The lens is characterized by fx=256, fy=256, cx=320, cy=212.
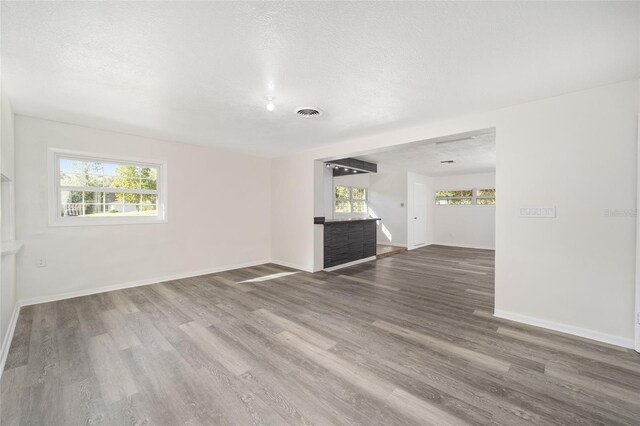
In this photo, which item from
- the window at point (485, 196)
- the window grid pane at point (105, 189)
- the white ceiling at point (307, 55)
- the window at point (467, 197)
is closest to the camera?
the white ceiling at point (307, 55)

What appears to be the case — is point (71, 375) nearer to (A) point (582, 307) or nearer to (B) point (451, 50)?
(B) point (451, 50)

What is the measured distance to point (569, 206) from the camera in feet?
8.66

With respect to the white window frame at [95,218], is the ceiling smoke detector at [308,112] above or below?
above

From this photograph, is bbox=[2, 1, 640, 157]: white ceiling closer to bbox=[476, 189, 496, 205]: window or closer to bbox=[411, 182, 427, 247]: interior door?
bbox=[411, 182, 427, 247]: interior door

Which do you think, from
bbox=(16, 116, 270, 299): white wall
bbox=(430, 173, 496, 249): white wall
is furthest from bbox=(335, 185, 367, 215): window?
bbox=(16, 116, 270, 299): white wall

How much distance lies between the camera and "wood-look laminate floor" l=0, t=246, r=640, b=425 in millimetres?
1596

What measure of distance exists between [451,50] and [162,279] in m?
5.09

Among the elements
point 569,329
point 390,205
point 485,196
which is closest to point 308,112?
point 569,329

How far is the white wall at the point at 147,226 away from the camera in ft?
11.1

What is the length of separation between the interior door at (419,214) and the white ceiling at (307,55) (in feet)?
18.3

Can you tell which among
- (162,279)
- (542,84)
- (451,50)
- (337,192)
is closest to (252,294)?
(162,279)

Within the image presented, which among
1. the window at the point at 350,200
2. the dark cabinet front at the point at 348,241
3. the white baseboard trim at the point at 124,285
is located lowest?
the white baseboard trim at the point at 124,285

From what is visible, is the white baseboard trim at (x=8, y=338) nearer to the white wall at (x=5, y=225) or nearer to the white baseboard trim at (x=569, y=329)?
the white wall at (x=5, y=225)

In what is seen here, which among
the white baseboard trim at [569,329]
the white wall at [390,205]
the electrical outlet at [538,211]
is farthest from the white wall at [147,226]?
the electrical outlet at [538,211]
